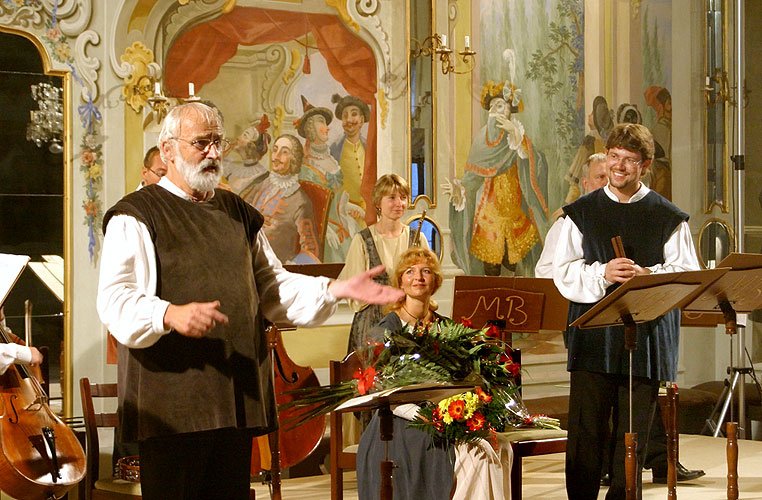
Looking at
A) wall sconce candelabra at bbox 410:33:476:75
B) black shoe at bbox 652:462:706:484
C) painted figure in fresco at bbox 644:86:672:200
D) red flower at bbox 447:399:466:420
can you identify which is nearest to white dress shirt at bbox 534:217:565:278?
red flower at bbox 447:399:466:420

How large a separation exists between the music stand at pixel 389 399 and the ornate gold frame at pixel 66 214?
3289 mm

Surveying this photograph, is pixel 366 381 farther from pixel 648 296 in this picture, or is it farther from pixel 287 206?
pixel 287 206

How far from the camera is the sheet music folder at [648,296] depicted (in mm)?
3959

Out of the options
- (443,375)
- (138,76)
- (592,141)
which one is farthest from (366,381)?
(592,141)

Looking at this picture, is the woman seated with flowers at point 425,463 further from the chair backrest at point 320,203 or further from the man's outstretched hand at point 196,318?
the chair backrest at point 320,203

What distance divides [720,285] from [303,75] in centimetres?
377

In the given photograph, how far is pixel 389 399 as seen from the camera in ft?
Answer: 10.5

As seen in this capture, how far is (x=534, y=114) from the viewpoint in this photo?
28.4 ft

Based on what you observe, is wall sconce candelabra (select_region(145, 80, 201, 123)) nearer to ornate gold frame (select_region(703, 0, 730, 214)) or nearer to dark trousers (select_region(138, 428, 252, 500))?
dark trousers (select_region(138, 428, 252, 500))

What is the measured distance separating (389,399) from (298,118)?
4326mm

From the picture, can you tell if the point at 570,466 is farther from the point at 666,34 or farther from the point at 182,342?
the point at 666,34

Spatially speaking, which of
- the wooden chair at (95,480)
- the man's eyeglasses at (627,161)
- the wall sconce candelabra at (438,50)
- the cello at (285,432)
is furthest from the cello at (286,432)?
the wall sconce candelabra at (438,50)

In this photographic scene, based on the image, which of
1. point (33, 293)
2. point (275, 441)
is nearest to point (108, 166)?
point (33, 293)

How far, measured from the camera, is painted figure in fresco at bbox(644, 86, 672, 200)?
31.2 feet
